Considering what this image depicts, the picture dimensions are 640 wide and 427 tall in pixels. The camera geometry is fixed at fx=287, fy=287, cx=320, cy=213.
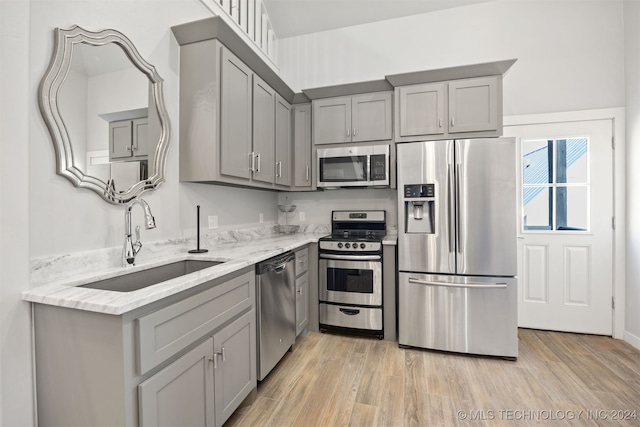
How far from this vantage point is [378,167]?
2.92 m

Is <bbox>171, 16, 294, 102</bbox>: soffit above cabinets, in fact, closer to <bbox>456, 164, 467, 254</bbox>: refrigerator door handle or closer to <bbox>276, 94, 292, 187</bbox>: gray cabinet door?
<bbox>276, 94, 292, 187</bbox>: gray cabinet door

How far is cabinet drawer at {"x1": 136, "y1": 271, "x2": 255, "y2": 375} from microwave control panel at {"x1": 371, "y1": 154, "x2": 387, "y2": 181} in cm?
175

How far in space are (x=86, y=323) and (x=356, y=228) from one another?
2546mm

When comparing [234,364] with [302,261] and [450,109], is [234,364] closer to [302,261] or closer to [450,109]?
[302,261]

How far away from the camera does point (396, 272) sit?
2.77 meters

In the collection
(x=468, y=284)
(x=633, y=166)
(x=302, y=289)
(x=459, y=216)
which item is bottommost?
(x=302, y=289)

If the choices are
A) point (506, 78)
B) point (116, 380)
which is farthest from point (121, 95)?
point (506, 78)

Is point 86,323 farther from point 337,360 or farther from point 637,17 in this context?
point 637,17

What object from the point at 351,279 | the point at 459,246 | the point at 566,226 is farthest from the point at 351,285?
the point at 566,226

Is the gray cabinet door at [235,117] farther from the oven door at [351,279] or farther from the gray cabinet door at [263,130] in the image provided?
the oven door at [351,279]

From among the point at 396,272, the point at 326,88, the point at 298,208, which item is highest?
the point at 326,88

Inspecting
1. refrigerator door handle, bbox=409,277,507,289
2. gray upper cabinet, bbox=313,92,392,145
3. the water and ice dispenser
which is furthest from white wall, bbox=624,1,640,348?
gray upper cabinet, bbox=313,92,392,145

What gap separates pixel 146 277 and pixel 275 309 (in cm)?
87

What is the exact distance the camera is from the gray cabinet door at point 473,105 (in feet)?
8.35
